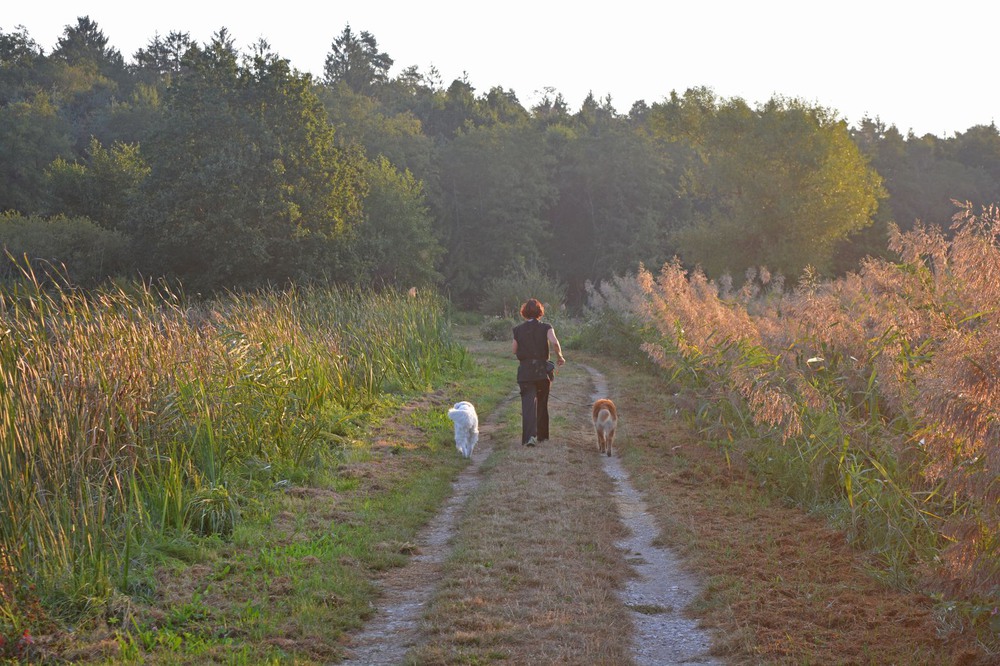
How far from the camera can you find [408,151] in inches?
2299

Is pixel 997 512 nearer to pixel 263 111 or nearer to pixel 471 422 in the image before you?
pixel 471 422

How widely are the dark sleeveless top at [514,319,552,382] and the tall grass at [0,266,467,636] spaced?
259 centimetres

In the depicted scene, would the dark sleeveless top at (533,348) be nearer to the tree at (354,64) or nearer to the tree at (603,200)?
the tree at (603,200)

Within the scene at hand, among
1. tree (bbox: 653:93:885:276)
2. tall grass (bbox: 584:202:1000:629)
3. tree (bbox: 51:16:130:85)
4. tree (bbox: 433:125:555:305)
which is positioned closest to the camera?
tall grass (bbox: 584:202:1000:629)

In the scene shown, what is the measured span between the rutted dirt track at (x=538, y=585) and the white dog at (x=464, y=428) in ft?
4.31

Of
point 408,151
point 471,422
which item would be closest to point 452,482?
point 471,422

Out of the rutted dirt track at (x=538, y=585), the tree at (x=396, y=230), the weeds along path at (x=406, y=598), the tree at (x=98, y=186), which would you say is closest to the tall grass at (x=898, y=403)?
the rutted dirt track at (x=538, y=585)

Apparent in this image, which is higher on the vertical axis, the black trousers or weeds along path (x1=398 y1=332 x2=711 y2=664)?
the black trousers

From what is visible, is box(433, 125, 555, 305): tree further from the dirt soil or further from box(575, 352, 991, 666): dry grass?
box(575, 352, 991, 666): dry grass

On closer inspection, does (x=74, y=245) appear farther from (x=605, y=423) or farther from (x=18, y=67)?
(x=18, y=67)

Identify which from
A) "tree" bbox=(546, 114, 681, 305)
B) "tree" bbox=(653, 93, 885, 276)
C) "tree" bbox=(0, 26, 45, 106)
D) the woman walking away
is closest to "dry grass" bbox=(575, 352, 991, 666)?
the woman walking away

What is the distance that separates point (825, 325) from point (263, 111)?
30.9 meters

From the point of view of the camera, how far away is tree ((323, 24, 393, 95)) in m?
86.5

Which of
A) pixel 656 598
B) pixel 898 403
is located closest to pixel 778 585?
pixel 656 598
